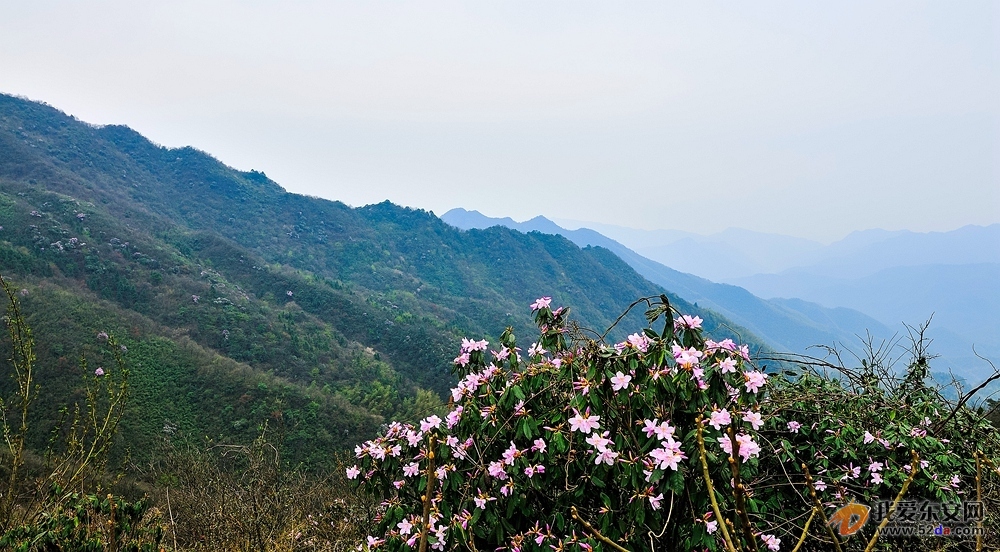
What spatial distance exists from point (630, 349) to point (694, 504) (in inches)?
27.1

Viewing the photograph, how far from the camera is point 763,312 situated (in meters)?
105

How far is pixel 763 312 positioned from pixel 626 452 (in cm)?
11651

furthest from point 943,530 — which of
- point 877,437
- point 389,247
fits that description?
point 389,247

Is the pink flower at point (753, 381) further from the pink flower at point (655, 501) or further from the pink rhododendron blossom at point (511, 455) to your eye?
the pink rhododendron blossom at point (511, 455)

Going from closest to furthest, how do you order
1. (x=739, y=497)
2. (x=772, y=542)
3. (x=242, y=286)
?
(x=739, y=497) < (x=772, y=542) < (x=242, y=286)

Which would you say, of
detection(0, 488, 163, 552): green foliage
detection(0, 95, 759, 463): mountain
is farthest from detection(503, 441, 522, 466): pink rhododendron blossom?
detection(0, 95, 759, 463): mountain

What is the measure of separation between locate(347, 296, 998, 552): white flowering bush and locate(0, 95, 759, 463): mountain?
1.13 meters

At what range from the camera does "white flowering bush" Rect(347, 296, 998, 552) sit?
208cm

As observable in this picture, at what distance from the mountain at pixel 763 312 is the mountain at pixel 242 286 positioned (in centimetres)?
5318

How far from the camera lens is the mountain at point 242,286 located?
48.9 ft

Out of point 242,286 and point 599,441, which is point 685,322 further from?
point 242,286

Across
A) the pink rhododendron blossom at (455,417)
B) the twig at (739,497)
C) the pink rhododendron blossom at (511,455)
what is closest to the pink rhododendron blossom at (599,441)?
the pink rhododendron blossom at (511,455)

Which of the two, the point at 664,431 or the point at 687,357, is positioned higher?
the point at 687,357

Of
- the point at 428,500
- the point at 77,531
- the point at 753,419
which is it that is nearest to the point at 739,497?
the point at 428,500
